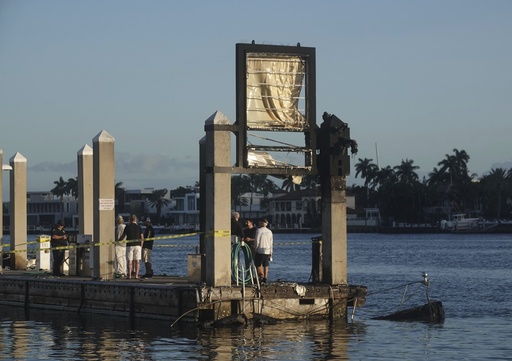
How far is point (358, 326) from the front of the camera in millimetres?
26859

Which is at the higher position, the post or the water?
the post

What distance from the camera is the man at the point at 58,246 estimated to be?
3222cm

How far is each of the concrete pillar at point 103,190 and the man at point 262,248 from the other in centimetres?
423

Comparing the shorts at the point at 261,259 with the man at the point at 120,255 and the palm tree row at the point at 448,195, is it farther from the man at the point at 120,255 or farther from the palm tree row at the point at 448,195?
the palm tree row at the point at 448,195

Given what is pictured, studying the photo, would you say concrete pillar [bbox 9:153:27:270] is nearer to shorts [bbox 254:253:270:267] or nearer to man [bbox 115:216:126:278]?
man [bbox 115:216:126:278]

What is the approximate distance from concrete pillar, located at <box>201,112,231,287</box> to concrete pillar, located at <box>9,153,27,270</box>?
14.7 meters

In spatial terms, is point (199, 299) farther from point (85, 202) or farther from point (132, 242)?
point (85, 202)

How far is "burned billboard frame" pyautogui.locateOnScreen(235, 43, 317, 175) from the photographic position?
1003 inches

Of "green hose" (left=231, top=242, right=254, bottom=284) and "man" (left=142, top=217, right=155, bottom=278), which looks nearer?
"green hose" (left=231, top=242, right=254, bottom=284)

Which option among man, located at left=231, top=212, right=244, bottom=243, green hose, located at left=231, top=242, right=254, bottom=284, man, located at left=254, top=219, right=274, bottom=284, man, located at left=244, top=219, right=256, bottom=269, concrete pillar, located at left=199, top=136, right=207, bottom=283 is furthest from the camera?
man, located at left=244, top=219, right=256, bottom=269

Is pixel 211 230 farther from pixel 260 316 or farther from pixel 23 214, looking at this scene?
pixel 23 214

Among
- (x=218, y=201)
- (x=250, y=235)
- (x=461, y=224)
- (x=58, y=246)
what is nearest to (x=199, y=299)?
(x=218, y=201)

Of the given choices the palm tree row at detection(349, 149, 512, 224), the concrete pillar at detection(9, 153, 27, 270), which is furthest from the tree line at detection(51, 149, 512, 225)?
the concrete pillar at detection(9, 153, 27, 270)

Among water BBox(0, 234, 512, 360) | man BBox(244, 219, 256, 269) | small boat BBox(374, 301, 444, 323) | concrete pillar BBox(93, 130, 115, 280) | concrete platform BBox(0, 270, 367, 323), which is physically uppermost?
concrete pillar BBox(93, 130, 115, 280)
